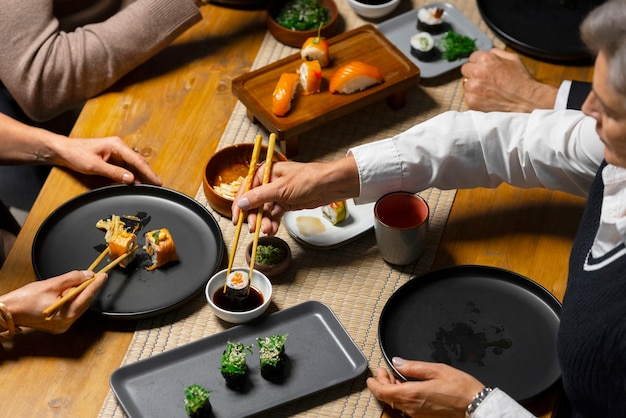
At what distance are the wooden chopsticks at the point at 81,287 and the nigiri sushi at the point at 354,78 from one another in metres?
0.67

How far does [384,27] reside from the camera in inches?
98.2

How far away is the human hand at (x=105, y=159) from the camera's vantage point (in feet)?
6.77

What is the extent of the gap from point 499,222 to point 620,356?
59cm

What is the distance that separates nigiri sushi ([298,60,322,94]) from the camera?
7.08 feet

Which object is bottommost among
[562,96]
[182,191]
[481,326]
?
[481,326]

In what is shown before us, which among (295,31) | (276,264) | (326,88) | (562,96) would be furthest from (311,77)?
(562,96)

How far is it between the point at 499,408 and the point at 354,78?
95cm

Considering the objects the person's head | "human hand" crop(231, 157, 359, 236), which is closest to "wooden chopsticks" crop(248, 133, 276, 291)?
"human hand" crop(231, 157, 359, 236)

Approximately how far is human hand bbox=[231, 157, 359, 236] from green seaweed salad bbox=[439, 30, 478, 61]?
65cm

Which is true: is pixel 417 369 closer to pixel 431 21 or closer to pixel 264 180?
pixel 264 180

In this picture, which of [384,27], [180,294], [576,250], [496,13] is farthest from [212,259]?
[496,13]

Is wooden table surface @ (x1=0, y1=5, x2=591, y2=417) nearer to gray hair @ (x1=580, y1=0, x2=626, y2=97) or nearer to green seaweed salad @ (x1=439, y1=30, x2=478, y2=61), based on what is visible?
green seaweed salad @ (x1=439, y1=30, x2=478, y2=61)

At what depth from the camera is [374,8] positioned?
8.27 ft

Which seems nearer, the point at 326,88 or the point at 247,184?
the point at 247,184
